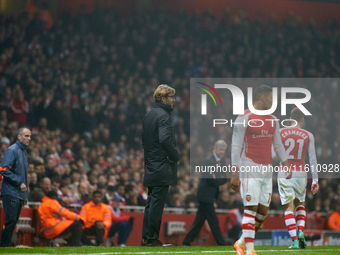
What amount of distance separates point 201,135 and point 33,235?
9201 mm

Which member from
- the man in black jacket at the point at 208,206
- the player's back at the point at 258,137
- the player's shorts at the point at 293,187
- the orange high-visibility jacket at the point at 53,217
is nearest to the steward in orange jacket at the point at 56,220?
the orange high-visibility jacket at the point at 53,217

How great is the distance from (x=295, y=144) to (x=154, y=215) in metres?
2.69

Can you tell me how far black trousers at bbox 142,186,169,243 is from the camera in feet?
24.2

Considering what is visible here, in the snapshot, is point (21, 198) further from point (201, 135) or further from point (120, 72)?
point (120, 72)

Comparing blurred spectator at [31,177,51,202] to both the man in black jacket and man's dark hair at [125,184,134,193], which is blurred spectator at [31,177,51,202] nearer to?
man's dark hair at [125,184,134,193]

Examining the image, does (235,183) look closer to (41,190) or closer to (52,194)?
(52,194)

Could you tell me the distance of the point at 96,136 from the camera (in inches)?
600

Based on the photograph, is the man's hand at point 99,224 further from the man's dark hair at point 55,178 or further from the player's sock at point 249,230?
the player's sock at point 249,230

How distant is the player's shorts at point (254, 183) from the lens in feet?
19.8

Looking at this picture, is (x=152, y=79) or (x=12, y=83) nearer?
(x=12, y=83)

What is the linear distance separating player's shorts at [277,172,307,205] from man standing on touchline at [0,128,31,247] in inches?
163

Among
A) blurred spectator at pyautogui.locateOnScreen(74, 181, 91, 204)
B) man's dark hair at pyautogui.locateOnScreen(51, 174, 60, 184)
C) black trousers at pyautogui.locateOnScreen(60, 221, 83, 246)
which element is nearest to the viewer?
black trousers at pyautogui.locateOnScreen(60, 221, 83, 246)

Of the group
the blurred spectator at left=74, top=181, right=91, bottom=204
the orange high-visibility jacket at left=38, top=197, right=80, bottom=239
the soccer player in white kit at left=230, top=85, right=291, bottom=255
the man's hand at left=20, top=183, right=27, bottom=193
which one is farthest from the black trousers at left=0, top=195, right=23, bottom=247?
the soccer player in white kit at left=230, top=85, right=291, bottom=255

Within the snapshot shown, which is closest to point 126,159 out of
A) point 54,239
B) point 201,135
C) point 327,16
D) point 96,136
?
point 96,136
